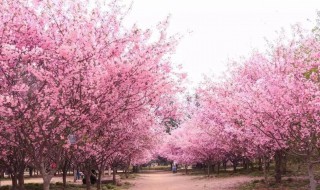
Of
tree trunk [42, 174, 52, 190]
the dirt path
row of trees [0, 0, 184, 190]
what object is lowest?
the dirt path

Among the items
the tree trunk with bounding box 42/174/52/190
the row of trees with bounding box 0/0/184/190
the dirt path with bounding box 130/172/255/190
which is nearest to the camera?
the row of trees with bounding box 0/0/184/190

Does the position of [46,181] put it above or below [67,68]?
below

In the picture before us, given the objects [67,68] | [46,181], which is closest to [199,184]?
[46,181]

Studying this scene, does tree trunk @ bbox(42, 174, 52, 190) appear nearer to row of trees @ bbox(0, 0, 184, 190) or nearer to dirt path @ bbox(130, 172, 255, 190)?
row of trees @ bbox(0, 0, 184, 190)

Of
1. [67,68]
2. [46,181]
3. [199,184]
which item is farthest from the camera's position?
[199,184]

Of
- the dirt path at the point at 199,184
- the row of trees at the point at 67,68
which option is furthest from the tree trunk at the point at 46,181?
the dirt path at the point at 199,184

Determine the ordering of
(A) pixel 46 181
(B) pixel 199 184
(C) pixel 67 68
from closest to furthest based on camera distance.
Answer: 1. (C) pixel 67 68
2. (A) pixel 46 181
3. (B) pixel 199 184

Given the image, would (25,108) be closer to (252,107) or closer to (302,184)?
(252,107)

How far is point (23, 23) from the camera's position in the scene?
32.1ft

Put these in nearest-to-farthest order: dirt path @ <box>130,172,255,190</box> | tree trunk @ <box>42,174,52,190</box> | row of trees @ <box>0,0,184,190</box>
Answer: row of trees @ <box>0,0,184,190</box>, tree trunk @ <box>42,174,52,190</box>, dirt path @ <box>130,172,255,190</box>

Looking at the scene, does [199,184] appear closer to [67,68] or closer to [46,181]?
[46,181]

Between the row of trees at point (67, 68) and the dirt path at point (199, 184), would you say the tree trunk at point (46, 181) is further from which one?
the dirt path at point (199, 184)

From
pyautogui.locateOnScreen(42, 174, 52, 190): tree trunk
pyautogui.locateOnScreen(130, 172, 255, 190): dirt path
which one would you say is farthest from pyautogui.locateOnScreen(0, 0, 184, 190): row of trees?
pyautogui.locateOnScreen(130, 172, 255, 190): dirt path

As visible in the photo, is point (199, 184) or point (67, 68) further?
point (199, 184)
